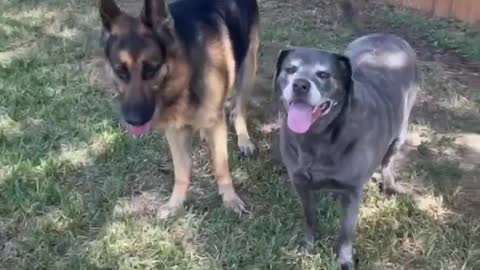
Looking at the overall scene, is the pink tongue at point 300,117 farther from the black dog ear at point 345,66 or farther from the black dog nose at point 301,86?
the black dog ear at point 345,66

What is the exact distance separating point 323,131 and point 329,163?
0.52ft

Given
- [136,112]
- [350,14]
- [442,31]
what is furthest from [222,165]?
[442,31]

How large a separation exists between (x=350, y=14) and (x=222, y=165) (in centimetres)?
308

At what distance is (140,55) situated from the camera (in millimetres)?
3410

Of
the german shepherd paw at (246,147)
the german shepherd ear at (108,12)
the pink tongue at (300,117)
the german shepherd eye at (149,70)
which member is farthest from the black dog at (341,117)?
the german shepherd paw at (246,147)

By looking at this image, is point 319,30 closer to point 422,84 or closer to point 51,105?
point 422,84

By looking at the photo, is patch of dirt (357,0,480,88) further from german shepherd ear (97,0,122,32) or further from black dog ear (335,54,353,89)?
german shepherd ear (97,0,122,32)

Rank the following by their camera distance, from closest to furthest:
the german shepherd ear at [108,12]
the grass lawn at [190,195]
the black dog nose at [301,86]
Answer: the black dog nose at [301,86] < the german shepherd ear at [108,12] < the grass lawn at [190,195]

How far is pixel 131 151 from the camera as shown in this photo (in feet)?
15.6

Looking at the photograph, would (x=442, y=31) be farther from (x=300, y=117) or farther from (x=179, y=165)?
(x=300, y=117)

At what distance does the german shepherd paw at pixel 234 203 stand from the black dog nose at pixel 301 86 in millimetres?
1229

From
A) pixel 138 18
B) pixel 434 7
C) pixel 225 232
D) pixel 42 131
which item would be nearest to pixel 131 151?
pixel 42 131

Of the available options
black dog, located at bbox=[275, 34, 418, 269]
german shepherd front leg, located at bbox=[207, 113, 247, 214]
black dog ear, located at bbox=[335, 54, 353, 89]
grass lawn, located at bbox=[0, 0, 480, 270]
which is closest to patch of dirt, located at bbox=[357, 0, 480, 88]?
grass lawn, located at bbox=[0, 0, 480, 270]

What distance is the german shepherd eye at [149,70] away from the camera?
3.44m
